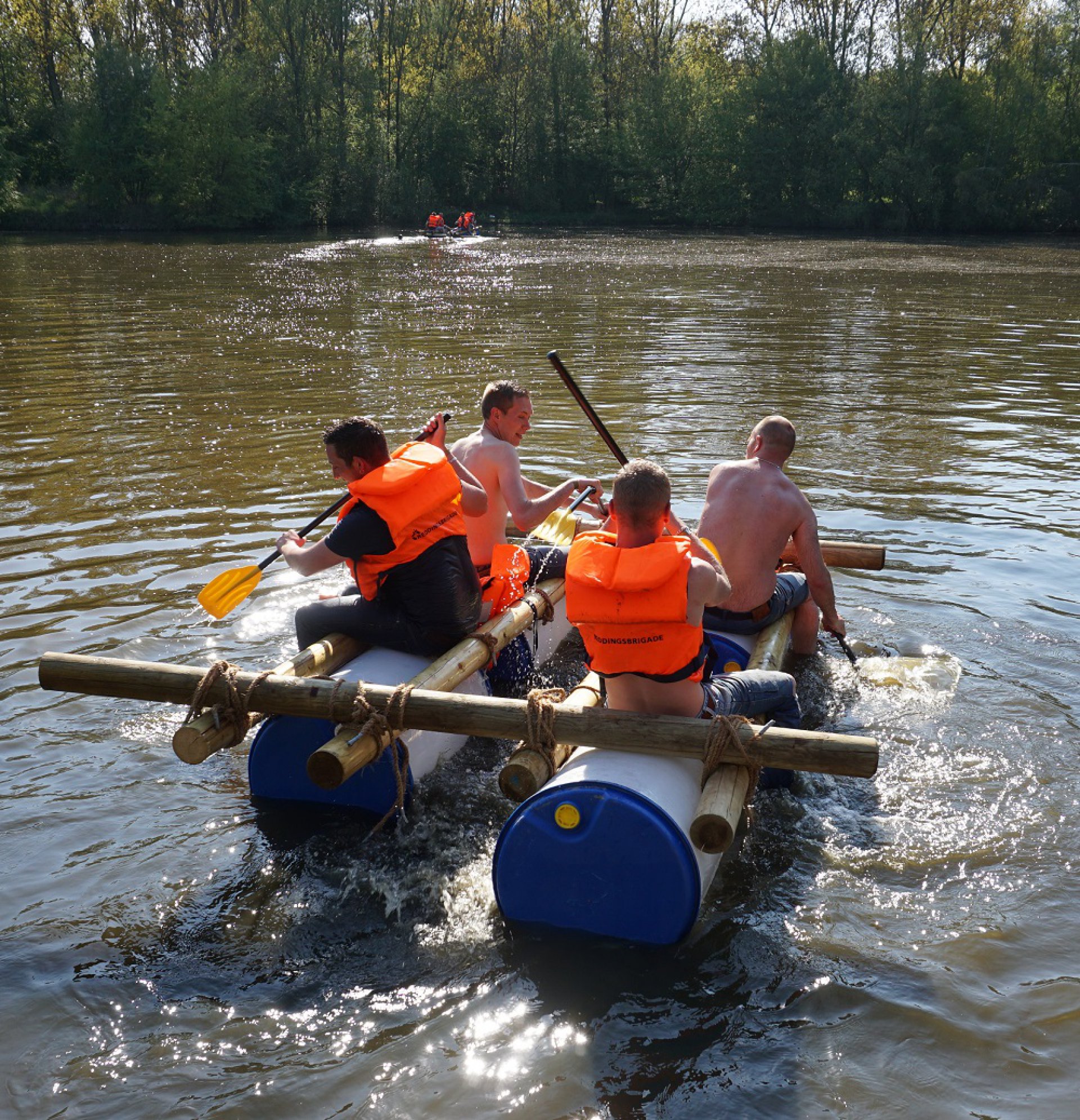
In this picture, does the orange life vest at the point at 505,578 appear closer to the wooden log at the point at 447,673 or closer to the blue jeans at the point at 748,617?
the wooden log at the point at 447,673

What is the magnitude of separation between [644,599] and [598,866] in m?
0.91

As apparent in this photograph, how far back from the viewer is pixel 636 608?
12.8 ft

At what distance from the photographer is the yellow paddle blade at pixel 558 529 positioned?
22.4 feet

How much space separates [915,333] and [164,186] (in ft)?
111

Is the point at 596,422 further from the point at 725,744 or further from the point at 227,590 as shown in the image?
the point at 725,744

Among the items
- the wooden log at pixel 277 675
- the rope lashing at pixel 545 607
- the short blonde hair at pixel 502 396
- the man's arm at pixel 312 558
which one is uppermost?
the short blonde hair at pixel 502 396

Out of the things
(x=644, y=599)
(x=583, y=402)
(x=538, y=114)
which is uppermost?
(x=538, y=114)

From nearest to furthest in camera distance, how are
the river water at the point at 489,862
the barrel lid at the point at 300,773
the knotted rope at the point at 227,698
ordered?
the river water at the point at 489,862
the knotted rope at the point at 227,698
the barrel lid at the point at 300,773

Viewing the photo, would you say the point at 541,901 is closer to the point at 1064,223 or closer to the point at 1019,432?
the point at 1019,432

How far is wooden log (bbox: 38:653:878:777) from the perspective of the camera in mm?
3701

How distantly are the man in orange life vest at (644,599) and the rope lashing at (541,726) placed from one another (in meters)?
0.28

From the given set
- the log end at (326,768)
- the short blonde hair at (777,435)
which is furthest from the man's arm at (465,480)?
the log end at (326,768)

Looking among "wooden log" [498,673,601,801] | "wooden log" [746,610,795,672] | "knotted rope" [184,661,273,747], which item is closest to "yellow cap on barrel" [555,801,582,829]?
"wooden log" [498,673,601,801]

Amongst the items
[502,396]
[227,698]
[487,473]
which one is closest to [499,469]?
[487,473]
